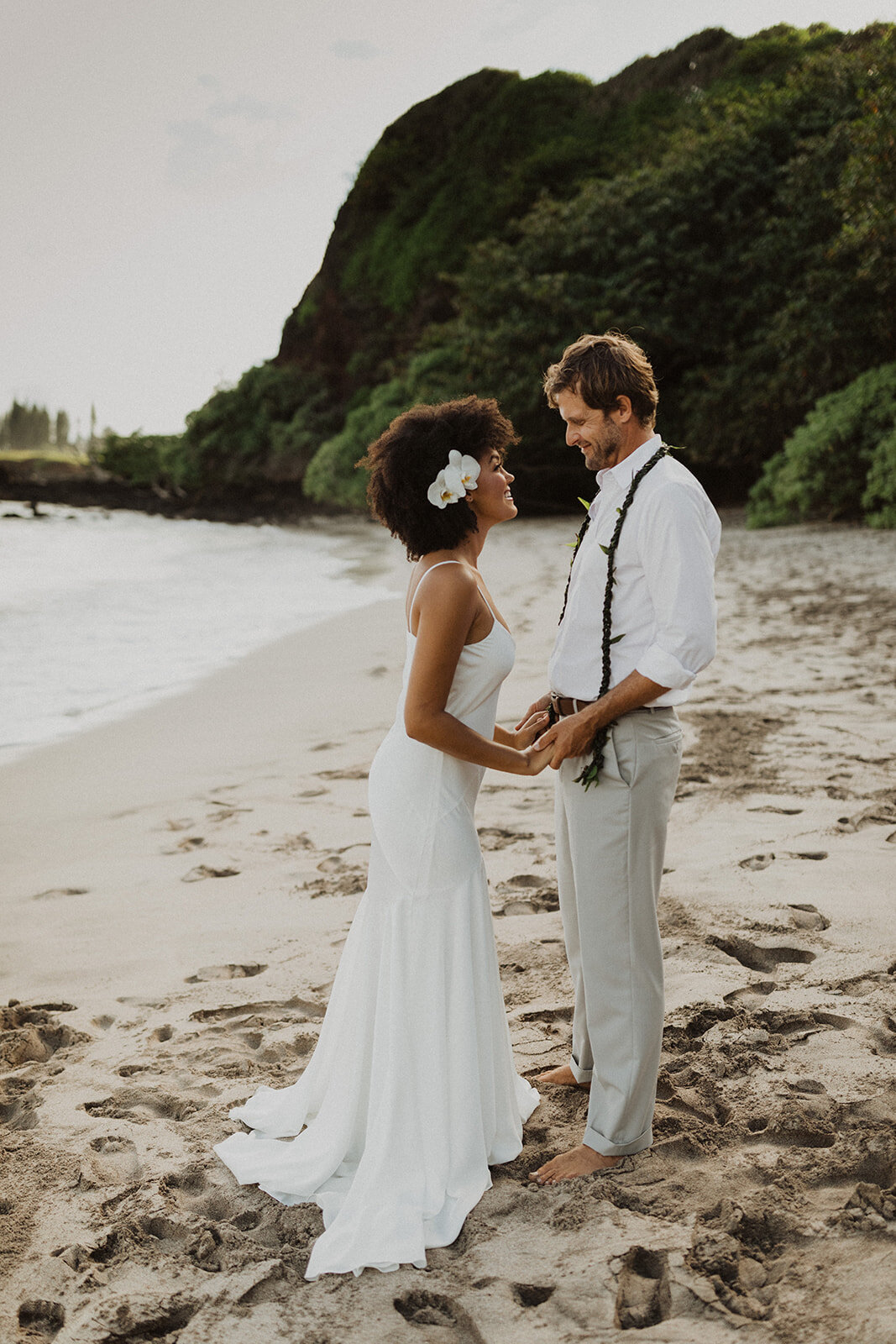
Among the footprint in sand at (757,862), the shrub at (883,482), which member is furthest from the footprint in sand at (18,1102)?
the shrub at (883,482)

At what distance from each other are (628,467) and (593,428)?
0.13 m

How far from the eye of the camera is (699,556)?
6.98ft

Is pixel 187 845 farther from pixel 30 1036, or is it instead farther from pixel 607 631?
pixel 607 631

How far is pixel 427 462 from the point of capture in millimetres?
2223

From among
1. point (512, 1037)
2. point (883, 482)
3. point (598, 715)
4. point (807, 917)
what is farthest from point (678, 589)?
point (883, 482)

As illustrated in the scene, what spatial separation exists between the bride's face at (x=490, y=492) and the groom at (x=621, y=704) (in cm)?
20

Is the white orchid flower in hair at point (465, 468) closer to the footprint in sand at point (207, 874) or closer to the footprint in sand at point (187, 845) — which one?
the footprint in sand at point (207, 874)

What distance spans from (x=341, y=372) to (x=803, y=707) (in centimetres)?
3329

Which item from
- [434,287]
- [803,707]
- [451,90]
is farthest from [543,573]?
[451,90]

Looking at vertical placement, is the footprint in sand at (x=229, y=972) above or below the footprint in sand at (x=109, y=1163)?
above

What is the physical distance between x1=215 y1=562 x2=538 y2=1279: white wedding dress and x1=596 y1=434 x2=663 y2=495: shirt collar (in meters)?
0.43

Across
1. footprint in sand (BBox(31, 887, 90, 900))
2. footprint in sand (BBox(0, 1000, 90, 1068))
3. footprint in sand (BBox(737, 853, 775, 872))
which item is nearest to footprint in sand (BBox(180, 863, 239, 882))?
footprint in sand (BBox(31, 887, 90, 900))

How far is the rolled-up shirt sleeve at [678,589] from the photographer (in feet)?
6.93

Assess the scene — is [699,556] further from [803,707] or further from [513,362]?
[513,362]
